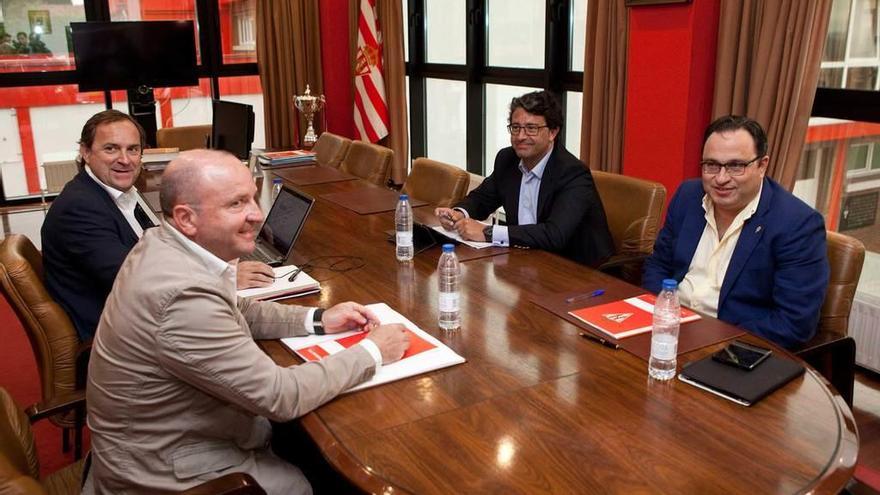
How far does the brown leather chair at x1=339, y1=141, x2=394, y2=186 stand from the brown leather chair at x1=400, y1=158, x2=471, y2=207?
0.36m

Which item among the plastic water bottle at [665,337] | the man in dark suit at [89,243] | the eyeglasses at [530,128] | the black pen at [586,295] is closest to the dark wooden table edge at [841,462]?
the plastic water bottle at [665,337]

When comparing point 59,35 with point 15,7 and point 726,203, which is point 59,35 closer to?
point 15,7

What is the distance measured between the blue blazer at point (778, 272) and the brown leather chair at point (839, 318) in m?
0.06

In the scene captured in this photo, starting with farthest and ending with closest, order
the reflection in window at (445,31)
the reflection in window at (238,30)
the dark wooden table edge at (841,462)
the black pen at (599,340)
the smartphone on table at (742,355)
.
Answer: the reflection in window at (238,30) → the reflection in window at (445,31) → the black pen at (599,340) → the smartphone on table at (742,355) → the dark wooden table edge at (841,462)

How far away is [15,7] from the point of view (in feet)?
20.7

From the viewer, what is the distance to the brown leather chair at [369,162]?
4216mm

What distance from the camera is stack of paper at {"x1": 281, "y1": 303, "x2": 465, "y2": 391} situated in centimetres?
164

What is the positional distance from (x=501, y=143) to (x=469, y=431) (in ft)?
15.2

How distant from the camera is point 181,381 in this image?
1.48 meters

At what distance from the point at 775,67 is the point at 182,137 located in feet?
12.9

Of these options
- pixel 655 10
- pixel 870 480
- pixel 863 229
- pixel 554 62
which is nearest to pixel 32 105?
pixel 554 62

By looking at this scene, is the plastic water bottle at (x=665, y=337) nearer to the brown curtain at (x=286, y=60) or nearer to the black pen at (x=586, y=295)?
the black pen at (x=586, y=295)

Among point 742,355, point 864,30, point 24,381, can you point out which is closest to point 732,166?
point 742,355

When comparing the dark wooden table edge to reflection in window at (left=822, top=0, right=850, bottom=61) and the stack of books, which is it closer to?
reflection in window at (left=822, top=0, right=850, bottom=61)
